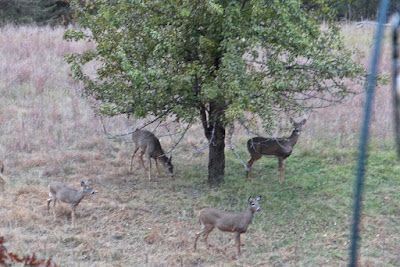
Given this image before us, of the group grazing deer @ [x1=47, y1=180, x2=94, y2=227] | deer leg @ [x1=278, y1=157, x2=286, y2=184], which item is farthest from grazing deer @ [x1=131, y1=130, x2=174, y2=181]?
grazing deer @ [x1=47, y1=180, x2=94, y2=227]

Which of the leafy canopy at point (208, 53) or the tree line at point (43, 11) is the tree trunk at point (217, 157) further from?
the tree line at point (43, 11)

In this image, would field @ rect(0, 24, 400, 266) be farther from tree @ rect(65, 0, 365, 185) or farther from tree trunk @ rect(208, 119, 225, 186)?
tree @ rect(65, 0, 365, 185)

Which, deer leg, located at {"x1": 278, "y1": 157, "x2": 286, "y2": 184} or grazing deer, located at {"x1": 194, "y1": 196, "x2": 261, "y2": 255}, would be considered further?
deer leg, located at {"x1": 278, "y1": 157, "x2": 286, "y2": 184}

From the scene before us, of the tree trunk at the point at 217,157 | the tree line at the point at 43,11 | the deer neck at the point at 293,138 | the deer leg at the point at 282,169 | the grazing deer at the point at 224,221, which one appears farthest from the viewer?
the tree line at the point at 43,11

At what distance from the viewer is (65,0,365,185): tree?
8695 mm

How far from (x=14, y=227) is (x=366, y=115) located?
6.92 metres

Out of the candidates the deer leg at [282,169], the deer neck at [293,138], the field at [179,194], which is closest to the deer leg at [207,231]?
the field at [179,194]

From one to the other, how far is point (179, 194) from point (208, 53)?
273 cm

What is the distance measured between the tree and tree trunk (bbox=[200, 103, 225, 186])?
61mm

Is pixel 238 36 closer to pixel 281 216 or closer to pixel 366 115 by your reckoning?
pixel 281 216

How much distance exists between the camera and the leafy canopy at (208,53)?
8695 mm

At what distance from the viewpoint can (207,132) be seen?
1036cm

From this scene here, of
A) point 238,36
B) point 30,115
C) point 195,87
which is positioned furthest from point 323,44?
point 30,115

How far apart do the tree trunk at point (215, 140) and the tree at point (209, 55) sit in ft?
0.20
